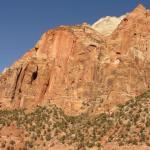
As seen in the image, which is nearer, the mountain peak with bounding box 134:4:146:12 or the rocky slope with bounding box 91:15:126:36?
the mountain peak with bounding box 134:4:146:12

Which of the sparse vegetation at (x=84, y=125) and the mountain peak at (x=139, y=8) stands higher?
the mountain peak at (x=139, y=8)

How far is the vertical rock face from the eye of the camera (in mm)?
82062

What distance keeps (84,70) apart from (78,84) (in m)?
2.75

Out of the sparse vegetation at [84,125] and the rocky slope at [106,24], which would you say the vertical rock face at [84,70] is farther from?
the rocky slope at [106,24]

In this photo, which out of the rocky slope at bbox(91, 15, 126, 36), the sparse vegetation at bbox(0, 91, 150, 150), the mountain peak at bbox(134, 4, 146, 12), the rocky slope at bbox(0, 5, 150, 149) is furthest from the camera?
the rocky slope at bbox(91, 15, 126, 36)

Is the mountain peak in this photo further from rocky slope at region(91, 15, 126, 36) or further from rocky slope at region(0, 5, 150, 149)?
rocky slope at region(91, 15, 126, 36)

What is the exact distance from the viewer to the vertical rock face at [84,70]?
269 feet

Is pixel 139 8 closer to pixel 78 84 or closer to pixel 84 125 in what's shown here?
pixel 78 84

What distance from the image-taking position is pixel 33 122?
7900 cm

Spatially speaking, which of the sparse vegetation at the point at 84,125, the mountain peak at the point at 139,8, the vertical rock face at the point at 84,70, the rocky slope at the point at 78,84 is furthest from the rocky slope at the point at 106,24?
the sparse vegetation at the point at 84,125

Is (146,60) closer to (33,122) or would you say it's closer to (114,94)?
(114,94)

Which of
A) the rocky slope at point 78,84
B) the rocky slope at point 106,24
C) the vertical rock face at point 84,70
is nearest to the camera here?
the rocky slope at point 78,84

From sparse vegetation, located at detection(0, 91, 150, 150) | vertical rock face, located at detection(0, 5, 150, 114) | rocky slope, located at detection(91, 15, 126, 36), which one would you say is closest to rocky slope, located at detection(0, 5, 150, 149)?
vertical rock face, located at detection(0, 5, 150, 114)

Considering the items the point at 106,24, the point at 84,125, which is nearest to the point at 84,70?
the point at 84,125
